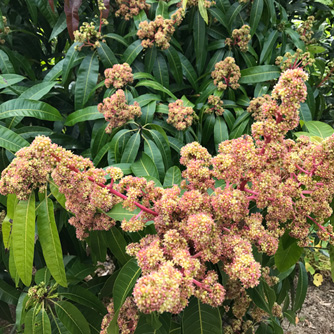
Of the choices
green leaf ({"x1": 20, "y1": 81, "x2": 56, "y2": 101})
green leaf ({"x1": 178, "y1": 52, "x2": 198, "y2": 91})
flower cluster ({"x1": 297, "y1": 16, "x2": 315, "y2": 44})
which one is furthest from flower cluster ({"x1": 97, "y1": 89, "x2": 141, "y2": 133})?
flower cluster ({"x1": 297, "y1": 16, "x2": 315, "y2": 44})

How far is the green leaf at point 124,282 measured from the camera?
114 cm

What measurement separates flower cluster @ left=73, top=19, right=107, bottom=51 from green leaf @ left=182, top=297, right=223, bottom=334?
164 cm

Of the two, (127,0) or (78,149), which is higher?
(127,0)

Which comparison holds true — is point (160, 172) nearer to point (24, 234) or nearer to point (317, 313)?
point (24, 234)

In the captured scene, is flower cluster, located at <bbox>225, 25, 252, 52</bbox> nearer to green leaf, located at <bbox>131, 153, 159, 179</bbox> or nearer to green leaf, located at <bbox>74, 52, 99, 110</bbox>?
green leaf, located at <bbox>74, 52, 99, 110</bbox>

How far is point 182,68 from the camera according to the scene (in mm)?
2314

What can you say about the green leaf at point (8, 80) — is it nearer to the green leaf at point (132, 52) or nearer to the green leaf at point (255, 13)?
the green leaf at point (132, 52)

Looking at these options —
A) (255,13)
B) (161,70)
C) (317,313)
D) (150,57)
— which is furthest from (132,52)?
(317,313)

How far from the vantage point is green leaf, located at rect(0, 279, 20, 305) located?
2.09 m

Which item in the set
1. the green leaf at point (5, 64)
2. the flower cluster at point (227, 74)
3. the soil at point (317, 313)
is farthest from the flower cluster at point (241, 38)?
the soil at point (317, 313)

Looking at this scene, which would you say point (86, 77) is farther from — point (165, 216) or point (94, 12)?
point (165, 216)

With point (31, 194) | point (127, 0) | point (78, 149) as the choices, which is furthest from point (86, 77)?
point (31, 194)

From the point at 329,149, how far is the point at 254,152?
0.80ft

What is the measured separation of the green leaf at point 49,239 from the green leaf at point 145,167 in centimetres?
50
